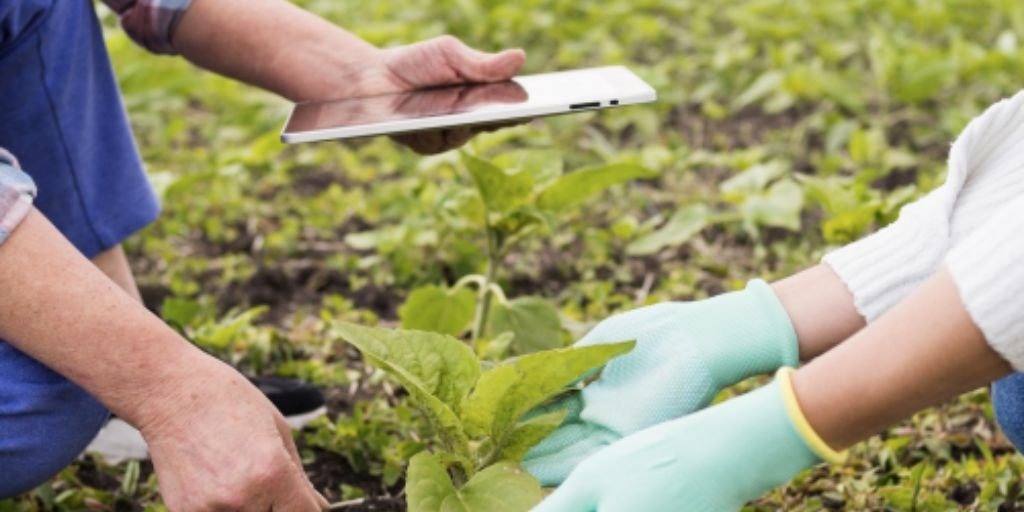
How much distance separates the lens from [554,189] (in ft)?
6.54

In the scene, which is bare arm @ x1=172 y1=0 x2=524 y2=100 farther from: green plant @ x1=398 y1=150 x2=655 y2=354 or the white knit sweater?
the white knit sweater

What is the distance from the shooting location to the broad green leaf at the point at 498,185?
6.46 feet

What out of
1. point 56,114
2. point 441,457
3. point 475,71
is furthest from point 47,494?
point 475,71

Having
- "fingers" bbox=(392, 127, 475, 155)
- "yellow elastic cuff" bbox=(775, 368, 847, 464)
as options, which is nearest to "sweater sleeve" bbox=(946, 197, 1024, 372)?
"yellow elastic cuff" bbox=(775, 368, 847, 464)

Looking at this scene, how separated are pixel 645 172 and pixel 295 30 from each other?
55 cm

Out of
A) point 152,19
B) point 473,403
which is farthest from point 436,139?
point 473,403

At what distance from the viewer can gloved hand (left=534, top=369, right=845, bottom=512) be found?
120 cm

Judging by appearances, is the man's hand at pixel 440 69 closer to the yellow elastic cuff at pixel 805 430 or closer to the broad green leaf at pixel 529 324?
the broad green leaf at pixel 529 324

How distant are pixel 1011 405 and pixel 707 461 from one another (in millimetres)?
430

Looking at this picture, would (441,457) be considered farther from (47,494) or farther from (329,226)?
(329,226)

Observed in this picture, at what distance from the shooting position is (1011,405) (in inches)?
56.7

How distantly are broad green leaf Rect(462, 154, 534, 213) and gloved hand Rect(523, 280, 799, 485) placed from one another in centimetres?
53

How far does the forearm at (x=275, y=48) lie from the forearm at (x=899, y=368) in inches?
→ 35.6

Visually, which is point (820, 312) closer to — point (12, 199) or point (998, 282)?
point (998, 282)
